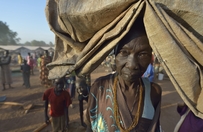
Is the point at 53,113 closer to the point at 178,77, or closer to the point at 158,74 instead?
the point at 178,77

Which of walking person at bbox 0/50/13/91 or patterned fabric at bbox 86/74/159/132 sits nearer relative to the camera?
patterned fabric at bbox 86/74/159/132

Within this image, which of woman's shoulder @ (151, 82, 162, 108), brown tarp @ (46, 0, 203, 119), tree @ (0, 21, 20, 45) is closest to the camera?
brown tarp @ (46, 0, 203, 119)

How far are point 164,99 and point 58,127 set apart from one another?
14.7 ft

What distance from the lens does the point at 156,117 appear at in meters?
1.14

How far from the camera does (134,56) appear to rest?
0.91 m

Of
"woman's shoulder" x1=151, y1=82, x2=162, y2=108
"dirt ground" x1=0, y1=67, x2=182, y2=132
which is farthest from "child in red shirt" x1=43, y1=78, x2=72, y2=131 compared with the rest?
"woman's shoulder" x1=151, y1=82, x2=162, y2=108

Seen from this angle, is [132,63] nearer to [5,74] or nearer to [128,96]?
[128,96]

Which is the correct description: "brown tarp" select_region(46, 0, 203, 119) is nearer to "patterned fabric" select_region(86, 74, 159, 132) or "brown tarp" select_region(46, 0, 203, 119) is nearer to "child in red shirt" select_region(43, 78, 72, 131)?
"patterned fabric" select_region(86, 74, 159, 132)

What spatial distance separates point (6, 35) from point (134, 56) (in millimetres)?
64928

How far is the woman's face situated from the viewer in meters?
0.91

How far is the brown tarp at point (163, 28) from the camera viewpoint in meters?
0.71

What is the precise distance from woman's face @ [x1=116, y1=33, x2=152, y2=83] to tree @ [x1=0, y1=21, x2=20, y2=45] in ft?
205

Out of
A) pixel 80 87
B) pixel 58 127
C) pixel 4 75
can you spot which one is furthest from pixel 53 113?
pixel 4 75

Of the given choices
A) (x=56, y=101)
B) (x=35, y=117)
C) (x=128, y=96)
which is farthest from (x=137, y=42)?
(x=35, y=117)
